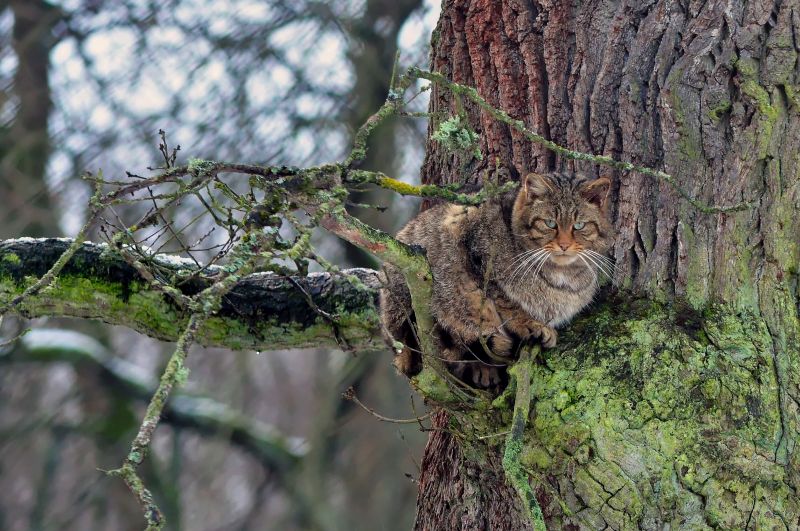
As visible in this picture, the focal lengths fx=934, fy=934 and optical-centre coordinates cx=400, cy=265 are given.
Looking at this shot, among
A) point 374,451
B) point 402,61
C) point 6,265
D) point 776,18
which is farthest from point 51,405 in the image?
point 776,18

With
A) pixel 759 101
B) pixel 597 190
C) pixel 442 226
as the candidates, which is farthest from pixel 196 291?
pixel 759 101

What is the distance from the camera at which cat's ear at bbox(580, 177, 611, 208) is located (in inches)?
123

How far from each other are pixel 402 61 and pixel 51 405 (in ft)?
14.3

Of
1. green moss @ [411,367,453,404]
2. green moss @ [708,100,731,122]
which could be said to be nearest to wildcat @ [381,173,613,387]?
green moss @ [411,367,453,404]

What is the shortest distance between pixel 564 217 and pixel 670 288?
44 centimetres

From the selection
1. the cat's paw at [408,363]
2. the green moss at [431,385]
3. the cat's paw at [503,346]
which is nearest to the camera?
the green moss at [431,385]

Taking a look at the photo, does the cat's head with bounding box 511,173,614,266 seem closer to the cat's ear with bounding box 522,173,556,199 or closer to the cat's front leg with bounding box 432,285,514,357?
the cat's ear with bounding box 522,173,556,199

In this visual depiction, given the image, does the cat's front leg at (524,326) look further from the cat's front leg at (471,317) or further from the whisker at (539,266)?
the whisker at (539,266)

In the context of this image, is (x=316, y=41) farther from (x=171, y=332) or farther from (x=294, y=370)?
(x=294, y=370)

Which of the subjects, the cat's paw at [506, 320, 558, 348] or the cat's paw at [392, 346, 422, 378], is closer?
the cat's paw at [506, 320, 558, 348]

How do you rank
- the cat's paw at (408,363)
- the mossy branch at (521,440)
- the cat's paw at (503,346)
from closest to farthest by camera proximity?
the mossy branch at (521,440)
the cat's paw at (503,346)
the cat's paw at (408,363)

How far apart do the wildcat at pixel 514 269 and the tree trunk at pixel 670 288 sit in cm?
10

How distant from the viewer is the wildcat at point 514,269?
3.15 meters

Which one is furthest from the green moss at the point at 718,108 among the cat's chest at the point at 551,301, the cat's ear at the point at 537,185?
the cat's chest at the point at 551,301
